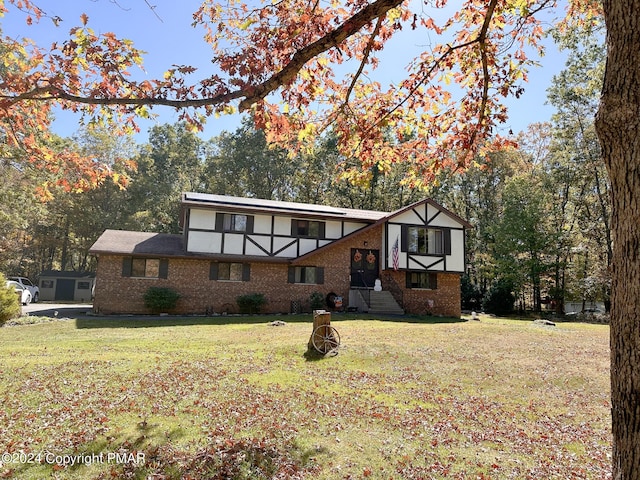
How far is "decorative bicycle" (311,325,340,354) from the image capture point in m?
9.66

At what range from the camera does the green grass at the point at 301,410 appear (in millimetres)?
4203

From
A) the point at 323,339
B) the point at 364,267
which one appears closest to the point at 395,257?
the point at 364,267

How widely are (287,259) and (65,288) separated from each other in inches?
956

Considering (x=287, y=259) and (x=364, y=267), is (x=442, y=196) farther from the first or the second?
(x=287, y=259)

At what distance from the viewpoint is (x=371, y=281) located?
23.1m

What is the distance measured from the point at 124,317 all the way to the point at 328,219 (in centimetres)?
1144

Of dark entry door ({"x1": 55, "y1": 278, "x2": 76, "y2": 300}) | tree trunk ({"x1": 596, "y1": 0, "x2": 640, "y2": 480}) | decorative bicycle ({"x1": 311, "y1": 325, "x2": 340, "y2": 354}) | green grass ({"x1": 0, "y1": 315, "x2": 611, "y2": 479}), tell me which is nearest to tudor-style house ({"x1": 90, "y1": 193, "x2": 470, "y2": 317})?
green grass ({"x1": 0, "y1": 315, "x2": 611, "y2": 479})

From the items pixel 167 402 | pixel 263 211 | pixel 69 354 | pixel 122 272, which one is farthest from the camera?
pixel 263 211

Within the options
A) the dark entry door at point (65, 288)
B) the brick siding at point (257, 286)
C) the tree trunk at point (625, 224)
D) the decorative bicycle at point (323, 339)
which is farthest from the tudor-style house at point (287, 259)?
the tree trunk at point (625, 224)

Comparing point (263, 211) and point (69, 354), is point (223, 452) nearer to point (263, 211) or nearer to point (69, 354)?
point (69, 354)

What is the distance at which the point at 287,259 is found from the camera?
2173 centimetres

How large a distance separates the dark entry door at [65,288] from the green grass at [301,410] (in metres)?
27.3

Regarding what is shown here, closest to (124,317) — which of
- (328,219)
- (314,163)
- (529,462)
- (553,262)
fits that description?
(328,219)

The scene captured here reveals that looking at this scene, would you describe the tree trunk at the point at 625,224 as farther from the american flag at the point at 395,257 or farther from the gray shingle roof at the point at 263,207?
the american flag at the point at 395,257
